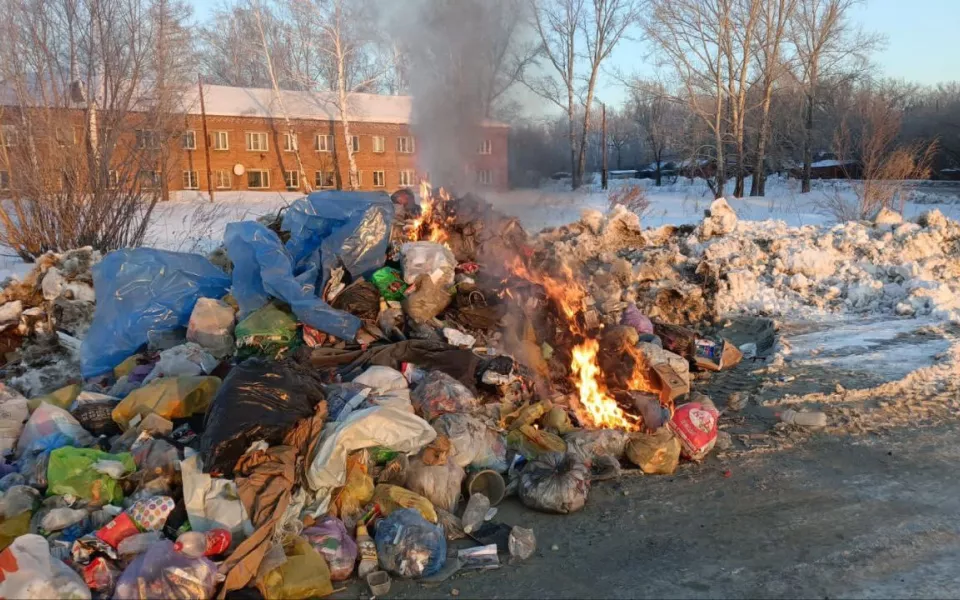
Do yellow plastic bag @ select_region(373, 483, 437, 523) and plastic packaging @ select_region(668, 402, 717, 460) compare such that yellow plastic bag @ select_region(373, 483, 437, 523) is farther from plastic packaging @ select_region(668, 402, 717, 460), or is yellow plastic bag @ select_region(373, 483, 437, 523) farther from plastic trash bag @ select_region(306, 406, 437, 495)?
plastic packaging @ select_region(668, 402, 717, 460)

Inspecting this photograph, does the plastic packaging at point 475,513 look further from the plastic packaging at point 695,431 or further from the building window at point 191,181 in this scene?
the building window at point 191,181

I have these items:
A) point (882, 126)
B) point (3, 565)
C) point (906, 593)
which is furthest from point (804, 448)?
point (882, 126)

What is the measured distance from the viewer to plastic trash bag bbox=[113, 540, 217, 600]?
2818mm

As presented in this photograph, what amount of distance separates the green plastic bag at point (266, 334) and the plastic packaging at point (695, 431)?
9.80ft

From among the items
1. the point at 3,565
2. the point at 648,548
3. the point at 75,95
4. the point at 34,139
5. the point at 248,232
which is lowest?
the point at 648,548

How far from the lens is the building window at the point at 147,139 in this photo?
10727 mm

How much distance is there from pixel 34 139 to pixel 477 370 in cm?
818

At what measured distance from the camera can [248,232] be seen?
239 inches

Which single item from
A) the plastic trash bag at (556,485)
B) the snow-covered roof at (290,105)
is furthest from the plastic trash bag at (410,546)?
the snow-covered roof at (290,105)

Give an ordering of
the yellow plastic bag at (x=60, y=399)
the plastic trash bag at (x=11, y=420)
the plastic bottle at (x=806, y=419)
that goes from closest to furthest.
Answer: the plastic trash bag at (x=11, y=420) < the yellow plastic bag at (x=60, y=399) < the plastic bottle at (x=806, y=419)

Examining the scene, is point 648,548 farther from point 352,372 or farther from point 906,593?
point 352,372

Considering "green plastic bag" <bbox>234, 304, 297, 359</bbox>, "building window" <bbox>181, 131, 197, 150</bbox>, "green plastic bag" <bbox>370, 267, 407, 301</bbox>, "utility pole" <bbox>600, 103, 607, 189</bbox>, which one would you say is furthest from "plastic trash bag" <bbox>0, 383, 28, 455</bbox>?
"building window" <bbox>181, 131, 197, 150</bbox>

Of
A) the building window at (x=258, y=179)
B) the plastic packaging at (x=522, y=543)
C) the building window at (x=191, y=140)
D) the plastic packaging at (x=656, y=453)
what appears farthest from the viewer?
the building window at (x=258, y=179)

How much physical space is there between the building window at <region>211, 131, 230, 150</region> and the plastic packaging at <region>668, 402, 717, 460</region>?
30.8 m
